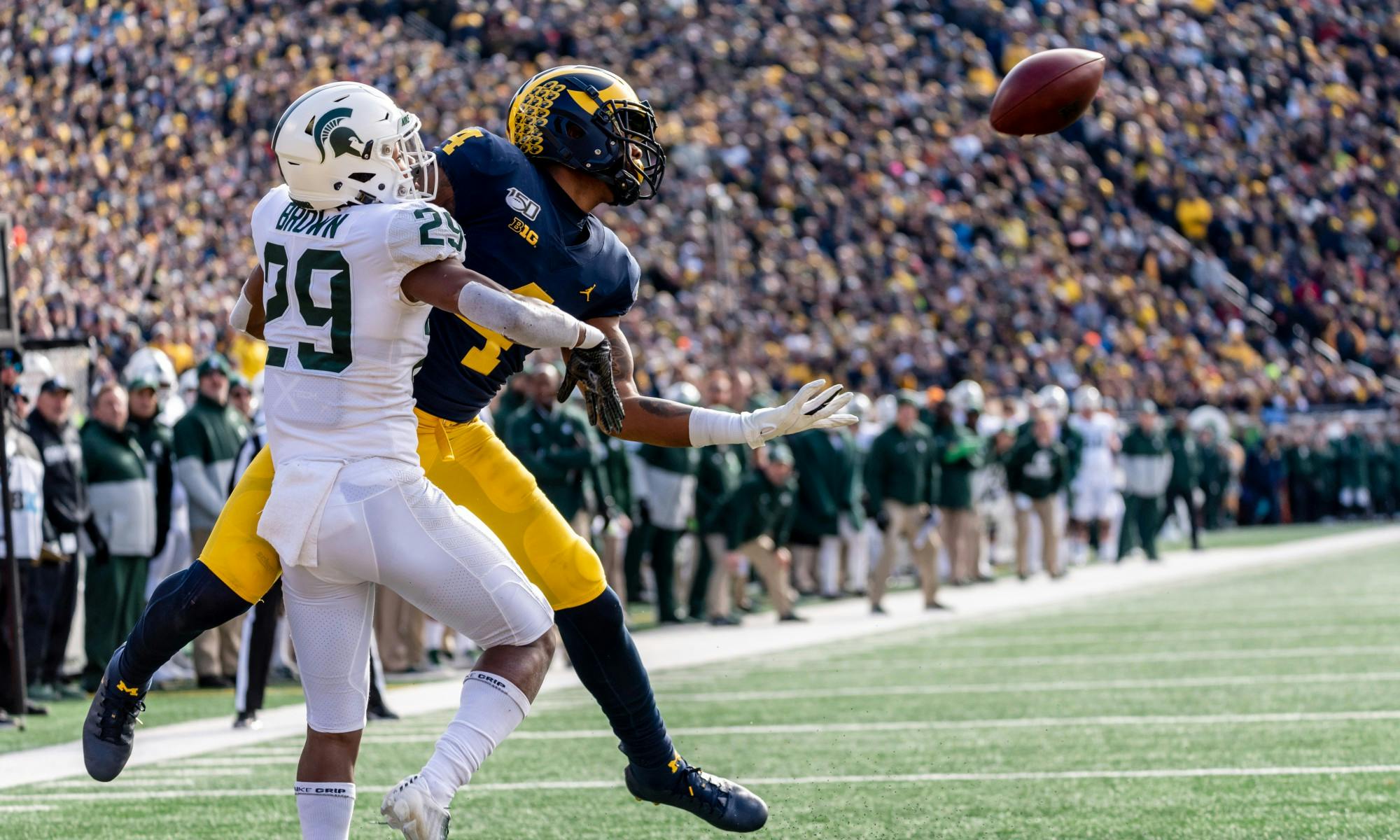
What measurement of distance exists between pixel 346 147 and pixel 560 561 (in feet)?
3.53

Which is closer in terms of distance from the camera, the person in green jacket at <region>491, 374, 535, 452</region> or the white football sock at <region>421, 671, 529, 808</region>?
the white football sock at <region>421, 671, 529, 808</region>

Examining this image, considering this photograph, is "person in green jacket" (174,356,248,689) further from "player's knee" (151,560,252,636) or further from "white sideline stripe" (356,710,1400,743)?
"player's knee" (151,560,252,636)

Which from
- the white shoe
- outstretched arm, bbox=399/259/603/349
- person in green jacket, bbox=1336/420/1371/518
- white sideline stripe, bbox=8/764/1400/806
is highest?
outstretched arm, bbox=399/259/603/349

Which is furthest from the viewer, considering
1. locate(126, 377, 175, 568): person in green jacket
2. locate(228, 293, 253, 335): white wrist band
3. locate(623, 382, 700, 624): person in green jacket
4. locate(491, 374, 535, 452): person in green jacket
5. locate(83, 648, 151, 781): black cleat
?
locate(623, 382, 700, 624): person in green jacket

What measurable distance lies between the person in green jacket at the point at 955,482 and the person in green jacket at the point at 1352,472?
40.5 ft

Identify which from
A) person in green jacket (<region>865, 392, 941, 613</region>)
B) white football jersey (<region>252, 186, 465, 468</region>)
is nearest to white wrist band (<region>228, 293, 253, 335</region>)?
white football jersey (<region>252, 186, 465, 468</region>)

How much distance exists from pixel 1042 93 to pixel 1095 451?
1332cm

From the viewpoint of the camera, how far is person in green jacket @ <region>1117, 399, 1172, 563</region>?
19141 mm

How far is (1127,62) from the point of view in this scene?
3197 cm

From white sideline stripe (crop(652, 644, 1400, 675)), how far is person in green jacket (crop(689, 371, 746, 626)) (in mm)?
2981

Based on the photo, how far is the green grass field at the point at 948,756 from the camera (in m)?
5.14

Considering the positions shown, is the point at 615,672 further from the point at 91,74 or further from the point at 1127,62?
the point at 1127,62

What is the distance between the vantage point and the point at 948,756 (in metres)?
6.42

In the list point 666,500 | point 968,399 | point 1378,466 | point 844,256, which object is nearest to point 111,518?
point 666,500
